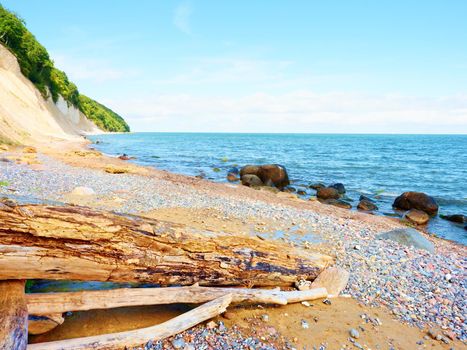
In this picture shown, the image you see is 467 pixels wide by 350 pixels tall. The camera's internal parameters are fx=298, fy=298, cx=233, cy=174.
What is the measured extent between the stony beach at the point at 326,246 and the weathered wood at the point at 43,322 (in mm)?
1464

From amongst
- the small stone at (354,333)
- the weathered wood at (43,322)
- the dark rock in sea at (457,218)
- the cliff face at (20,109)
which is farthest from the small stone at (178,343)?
the cliff face at (20,109)

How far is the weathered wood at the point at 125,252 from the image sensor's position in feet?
12.1

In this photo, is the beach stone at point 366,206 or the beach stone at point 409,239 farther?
the beach stone at point 366,206

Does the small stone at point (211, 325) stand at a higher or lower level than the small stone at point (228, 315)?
higher

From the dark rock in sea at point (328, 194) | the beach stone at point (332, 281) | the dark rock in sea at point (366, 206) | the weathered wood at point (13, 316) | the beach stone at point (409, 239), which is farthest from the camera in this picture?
the dark rock in sea at point (328, 194)

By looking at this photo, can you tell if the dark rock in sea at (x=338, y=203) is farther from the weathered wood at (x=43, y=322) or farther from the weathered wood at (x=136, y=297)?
the weathered wood at (x=43, y=322)

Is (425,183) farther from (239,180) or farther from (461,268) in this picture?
(461,268)

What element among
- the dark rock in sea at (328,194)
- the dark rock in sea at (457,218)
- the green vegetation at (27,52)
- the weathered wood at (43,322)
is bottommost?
the dark rock in sea at (457,218)

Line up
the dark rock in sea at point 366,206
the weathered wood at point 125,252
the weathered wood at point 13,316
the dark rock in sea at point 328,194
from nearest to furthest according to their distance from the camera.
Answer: the weathered wood at point 13,316 → the weathered wood at point 125,252 → the dark rock in sea at point 366,206 → the dark rock in sea at point 328,194

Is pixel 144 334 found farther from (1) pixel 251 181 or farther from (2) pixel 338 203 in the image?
(1) pixel 251 181

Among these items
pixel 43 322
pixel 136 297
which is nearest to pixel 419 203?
pixel 136 297

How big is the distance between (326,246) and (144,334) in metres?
5.67

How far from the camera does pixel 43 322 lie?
4.02 meters

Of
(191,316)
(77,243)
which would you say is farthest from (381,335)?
(77,243)
